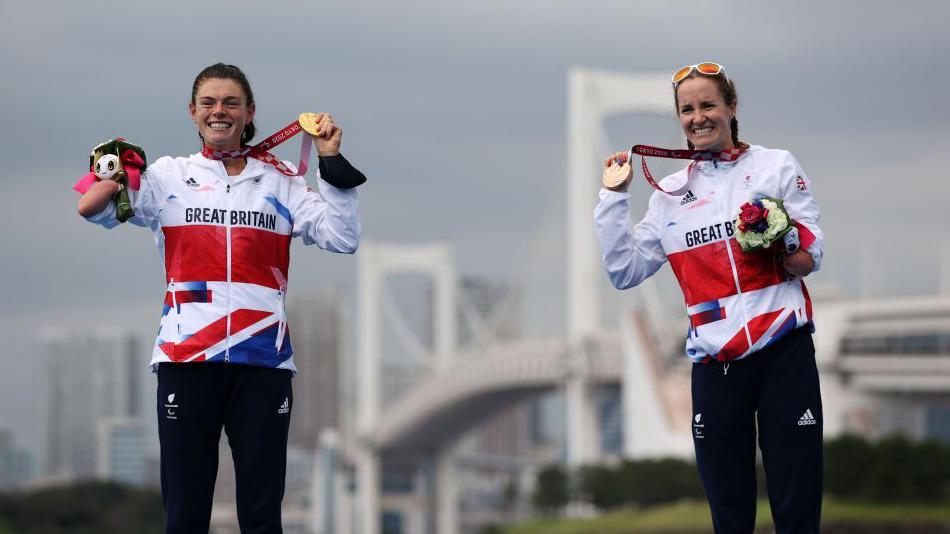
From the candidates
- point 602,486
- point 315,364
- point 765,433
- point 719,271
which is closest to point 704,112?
point 719,271

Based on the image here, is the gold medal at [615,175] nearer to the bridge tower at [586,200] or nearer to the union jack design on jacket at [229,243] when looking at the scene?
the union jack design on jacket at [229,243]

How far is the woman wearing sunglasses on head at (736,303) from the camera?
14.9ft

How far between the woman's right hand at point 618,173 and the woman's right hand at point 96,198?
1337 millimetres

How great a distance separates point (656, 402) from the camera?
126ft

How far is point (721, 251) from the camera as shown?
468 cm

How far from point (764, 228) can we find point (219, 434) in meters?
1.56

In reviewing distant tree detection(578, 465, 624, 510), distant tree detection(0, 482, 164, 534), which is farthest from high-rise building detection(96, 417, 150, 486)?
distant tree detection(578, 465, 624, 510)

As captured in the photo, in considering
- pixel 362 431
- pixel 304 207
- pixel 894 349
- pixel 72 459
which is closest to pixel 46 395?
pixel 72 459

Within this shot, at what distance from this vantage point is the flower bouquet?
450cm

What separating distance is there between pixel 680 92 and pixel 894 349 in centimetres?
2852

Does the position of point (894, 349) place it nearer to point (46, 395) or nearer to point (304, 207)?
point (304, 207)

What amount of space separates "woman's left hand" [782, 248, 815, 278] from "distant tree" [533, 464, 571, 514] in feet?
129

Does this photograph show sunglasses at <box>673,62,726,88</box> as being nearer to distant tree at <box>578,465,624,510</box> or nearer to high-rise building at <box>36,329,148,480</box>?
distant tree at <box>578,465,624,510</box>

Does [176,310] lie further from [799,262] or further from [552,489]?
[552,489]
